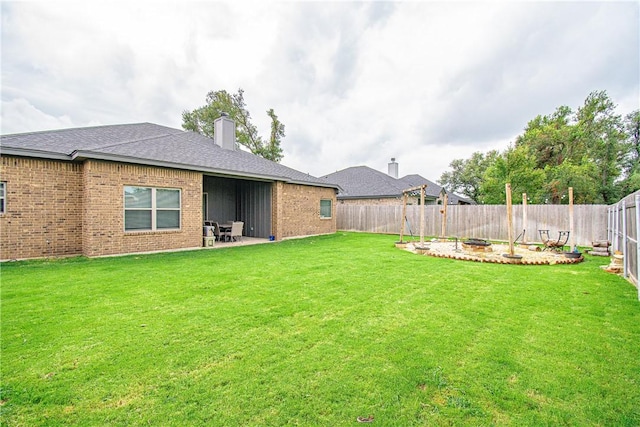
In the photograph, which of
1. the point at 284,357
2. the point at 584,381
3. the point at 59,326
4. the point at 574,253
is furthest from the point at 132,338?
the point at 574,253

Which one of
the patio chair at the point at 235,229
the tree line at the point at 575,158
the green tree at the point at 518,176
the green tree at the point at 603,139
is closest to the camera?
the patio chair at the point at 235,229

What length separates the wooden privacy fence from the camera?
11664 mm

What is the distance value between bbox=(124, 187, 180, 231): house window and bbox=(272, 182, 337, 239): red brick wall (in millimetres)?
4528

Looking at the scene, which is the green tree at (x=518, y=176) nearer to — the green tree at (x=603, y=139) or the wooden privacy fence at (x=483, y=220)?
the green tree at (x=603, y=139)

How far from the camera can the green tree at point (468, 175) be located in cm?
3227

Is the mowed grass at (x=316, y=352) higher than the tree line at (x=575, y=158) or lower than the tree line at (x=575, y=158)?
lower

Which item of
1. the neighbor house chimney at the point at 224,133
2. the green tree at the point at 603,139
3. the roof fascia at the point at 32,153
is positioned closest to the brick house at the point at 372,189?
the neighbor house chimney at the point at 224,133

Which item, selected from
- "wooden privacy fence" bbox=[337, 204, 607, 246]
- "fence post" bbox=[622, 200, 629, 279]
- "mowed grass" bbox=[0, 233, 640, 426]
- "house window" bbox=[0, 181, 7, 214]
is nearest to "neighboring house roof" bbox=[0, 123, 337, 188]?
"house window" bbox=[0, 181, 7, 214]

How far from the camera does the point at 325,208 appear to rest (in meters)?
16.6

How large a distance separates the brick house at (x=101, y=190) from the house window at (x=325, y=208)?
4547 mm

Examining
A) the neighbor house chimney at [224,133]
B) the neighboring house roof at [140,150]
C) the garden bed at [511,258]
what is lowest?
the garden bed at [511,258]

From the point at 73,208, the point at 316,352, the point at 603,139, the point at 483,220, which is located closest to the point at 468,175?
the point at 603,139

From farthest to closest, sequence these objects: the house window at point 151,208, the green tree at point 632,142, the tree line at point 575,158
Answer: the green tree at point 632,142 → the tree line at point 575,158 → the house window at point 151,208

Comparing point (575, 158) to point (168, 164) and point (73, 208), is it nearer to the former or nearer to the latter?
point (168, 164)
